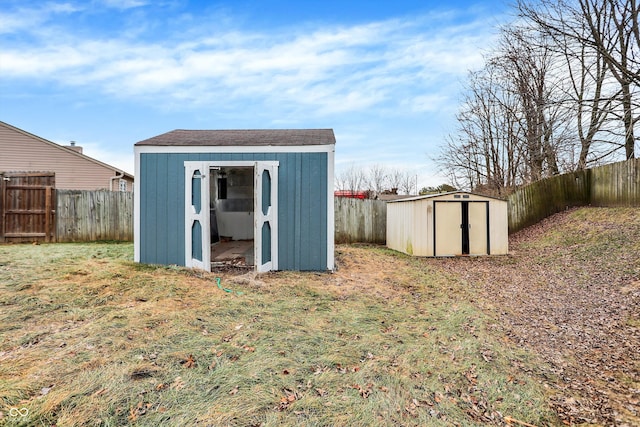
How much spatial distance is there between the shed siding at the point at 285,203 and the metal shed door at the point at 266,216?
0.12m

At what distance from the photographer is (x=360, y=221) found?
10.4 meters

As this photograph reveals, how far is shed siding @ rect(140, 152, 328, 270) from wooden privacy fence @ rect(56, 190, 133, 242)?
13.7ft

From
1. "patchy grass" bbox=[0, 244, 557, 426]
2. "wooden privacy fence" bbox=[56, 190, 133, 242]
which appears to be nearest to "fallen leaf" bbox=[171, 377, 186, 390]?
"patchy grass" bbox=[0, 244, 557, 426]

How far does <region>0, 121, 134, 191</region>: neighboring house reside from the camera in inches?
490

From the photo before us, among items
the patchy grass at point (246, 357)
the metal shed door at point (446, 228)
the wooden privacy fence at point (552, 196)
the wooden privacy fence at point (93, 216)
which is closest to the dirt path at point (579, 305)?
the patchy grass at point (246, 357)

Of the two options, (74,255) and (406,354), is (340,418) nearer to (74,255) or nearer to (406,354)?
(406,354)

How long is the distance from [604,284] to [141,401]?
20.6 feet

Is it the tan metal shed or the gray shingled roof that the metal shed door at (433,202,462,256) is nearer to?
the tan metal shed

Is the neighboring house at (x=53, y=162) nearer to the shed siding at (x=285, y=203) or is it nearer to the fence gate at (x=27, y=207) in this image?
the fence gate at (x=27, y=207)

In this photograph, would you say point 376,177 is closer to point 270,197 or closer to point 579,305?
point 270,197

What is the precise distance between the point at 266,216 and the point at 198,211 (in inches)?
45.6

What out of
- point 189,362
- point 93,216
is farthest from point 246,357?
point 93,216

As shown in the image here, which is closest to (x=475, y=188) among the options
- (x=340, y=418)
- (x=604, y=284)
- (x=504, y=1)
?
(x=504, y=1)

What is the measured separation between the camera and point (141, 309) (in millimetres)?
3660
